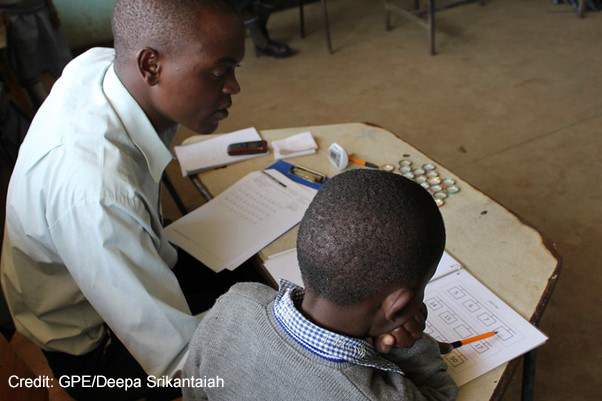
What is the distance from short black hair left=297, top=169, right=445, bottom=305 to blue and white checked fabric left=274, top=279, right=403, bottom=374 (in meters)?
0.05

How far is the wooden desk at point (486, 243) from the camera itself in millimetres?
1173

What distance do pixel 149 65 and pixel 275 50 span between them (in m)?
3.29

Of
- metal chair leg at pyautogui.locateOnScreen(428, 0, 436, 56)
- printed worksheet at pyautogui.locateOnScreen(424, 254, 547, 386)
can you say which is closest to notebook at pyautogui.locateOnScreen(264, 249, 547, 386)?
printed worksheet at pyautogui.locateOnScreen(424, 254, 547, 386)

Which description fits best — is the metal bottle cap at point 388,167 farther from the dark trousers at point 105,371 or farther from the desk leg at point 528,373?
the dark trousers at point 105,371

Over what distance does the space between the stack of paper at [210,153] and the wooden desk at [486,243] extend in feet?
0.11

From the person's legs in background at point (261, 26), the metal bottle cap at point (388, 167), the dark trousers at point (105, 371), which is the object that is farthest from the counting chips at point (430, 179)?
the person's legs in background at point (261, 26)

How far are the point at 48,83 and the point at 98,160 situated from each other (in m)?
3.62

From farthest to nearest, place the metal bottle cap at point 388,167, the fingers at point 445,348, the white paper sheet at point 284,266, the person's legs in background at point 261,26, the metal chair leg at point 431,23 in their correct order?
the person's legs in background at point 261,26, the metal chair leg at point 431,23, the metal bottle cap at point 388,167, the white paper sheet at point 284,266, the fingers at point 445,348

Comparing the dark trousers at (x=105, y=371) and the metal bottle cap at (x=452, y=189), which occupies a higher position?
the metal bottle cap at (x=452, y=189)

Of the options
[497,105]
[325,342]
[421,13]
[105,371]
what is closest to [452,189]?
[325,342]

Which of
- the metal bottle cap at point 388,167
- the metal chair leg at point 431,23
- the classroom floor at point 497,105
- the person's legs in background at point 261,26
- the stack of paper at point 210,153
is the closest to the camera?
the metal bottle cap at point 388,167

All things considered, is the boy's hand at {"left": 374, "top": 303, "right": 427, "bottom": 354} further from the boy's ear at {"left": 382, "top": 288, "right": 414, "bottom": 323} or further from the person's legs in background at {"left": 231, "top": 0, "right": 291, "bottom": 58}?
the person's legs in background at {"left": 231, "top": 0, "right": 291, "bottom": 58}

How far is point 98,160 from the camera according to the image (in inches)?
45.9

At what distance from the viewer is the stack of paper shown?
179cm
